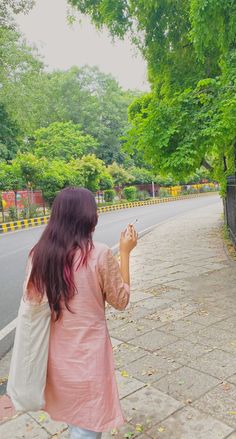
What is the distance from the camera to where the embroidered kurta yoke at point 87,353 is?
1655 mm

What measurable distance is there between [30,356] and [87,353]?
9.6 inches

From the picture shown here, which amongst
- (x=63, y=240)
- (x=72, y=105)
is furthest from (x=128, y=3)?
(x=72, y=105)

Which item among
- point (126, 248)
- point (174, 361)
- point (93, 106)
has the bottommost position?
point (174, 361)

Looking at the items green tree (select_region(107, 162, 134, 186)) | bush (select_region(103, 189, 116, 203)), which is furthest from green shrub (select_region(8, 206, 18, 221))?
green tree (select_region(107, 162, 134, 186))

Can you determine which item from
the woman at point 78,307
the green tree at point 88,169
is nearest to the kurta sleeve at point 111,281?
the woman at point 78,307

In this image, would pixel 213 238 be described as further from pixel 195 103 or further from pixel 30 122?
pixel 30 122

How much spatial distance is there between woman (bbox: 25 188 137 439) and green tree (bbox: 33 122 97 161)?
32900 millimetres

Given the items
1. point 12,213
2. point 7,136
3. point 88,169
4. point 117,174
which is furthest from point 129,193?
point 12,213

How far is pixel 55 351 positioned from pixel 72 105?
1803 inches

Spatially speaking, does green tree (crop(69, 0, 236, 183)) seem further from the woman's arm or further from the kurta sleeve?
the kurta sleeve

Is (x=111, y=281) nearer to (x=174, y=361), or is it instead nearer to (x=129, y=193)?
(x=174, y=361)

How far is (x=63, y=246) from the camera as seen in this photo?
65.4 inches

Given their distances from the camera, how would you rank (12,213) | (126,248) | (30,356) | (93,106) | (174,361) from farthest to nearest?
1. (93,106)
2. (12,213)
3. (174,361)
4. (126,248)
5. (30,356)

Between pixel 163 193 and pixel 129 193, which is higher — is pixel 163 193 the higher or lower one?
the lower one
